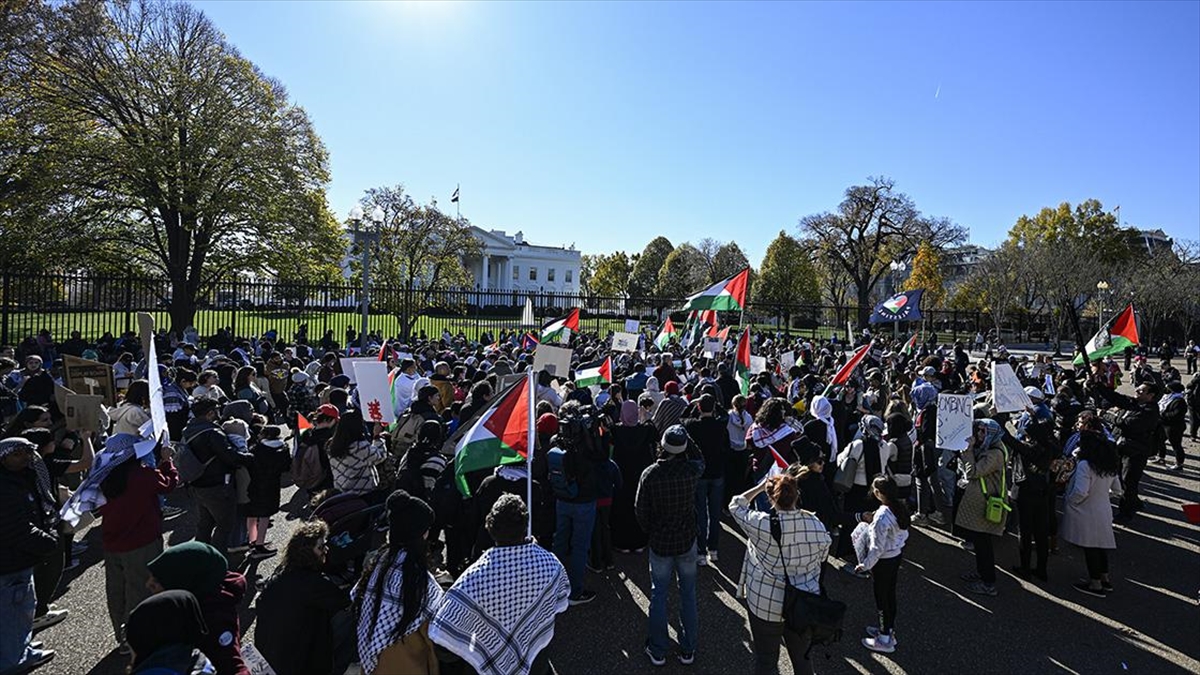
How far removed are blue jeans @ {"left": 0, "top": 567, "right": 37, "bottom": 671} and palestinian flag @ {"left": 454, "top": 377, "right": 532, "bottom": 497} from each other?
131 inches

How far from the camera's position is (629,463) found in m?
7.46

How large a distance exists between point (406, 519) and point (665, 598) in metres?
2.63

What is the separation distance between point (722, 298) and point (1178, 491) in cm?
895

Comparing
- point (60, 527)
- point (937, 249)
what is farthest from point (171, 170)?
point (937, 249)

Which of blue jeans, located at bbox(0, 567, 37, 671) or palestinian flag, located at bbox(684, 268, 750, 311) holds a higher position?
palestinian flag, located at bbox(684, 268, 750, 311)

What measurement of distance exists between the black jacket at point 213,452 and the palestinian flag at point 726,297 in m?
10.6

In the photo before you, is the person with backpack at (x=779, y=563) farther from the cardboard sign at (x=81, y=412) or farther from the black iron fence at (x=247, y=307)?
the black iron fence at (x=247, y=307)

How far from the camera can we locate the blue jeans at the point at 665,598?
16.9ft

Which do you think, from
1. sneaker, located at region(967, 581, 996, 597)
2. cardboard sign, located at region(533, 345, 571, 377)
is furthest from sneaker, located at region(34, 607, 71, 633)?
sneaker, located at region(967, 581, 996, 597)

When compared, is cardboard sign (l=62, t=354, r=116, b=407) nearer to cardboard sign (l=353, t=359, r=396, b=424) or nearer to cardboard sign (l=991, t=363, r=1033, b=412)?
cardboard sign (l=353, t=359, r=396, b=424)

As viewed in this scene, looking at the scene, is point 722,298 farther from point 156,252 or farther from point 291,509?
point 156,252

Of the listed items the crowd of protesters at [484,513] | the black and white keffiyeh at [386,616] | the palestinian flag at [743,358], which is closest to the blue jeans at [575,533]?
the crowd of protesters at [484,513]

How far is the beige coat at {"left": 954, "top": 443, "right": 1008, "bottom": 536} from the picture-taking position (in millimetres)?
6590

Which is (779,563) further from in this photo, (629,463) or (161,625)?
(161,625)
